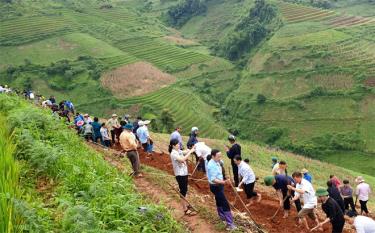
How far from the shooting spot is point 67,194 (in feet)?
22.8

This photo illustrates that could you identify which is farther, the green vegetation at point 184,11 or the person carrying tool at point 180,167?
the green vegetation at point 184,11

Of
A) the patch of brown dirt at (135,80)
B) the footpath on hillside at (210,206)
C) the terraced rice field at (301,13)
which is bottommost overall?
the patch of brown dirt at (135,80)

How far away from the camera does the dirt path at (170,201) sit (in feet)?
33.1

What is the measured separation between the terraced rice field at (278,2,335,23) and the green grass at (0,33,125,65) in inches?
1460

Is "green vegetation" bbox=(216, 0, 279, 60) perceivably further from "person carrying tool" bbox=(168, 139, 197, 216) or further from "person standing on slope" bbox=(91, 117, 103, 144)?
"person carrying tool" bbox=(168, 139, 197, 216)

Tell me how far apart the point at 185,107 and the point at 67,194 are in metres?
57.6

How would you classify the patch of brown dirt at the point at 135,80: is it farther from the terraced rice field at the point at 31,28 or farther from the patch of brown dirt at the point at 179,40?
the patch of brown dirt at the point at 179,40

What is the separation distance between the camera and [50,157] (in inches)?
322

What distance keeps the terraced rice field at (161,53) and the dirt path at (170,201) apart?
69.0 metres

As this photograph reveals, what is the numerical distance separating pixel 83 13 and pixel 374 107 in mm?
66480

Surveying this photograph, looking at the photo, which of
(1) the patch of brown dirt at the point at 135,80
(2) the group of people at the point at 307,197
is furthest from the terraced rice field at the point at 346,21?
(2) the group of people at the point at 307,197

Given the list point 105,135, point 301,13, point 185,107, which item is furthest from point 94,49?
point 105,135

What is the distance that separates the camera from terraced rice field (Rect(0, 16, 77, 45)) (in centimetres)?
7681

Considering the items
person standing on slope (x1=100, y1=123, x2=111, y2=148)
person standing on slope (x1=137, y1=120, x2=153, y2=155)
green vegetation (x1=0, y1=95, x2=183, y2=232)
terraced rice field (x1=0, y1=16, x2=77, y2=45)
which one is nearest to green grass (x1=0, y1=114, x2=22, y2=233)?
green vegetation (x1=0, y1=95, x2=183, y2=232)
